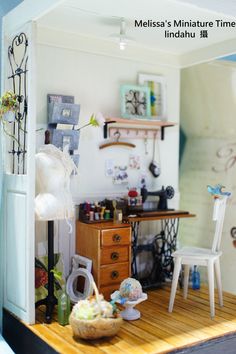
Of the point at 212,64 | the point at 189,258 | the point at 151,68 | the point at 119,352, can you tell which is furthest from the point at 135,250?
the point at 212,64

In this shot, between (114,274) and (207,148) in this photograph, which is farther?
(207,148)

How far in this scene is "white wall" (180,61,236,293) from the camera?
5102 millimetres

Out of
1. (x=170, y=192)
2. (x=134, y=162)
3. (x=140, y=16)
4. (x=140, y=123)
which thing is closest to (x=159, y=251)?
(x=170, y=192)

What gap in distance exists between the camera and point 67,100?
164 inches

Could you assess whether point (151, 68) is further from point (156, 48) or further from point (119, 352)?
point (119, 352)

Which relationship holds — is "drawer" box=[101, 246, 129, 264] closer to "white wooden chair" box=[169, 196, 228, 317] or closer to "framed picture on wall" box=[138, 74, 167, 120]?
"white wooden chair" box=[169, 196, 228, 317]

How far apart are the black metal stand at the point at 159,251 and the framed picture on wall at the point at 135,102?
1077 millimetres

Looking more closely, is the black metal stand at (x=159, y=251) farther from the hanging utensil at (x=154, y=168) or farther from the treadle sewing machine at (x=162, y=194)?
the hanging utensil at (x=154, y=168)

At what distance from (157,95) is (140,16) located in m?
1.19

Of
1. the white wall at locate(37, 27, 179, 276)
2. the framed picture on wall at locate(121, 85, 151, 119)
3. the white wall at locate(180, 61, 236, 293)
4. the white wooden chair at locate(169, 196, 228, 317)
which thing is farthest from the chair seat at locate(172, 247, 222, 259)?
the framed picture on wall at locate(121, 85, 151, 119)

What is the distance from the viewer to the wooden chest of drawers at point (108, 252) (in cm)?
390

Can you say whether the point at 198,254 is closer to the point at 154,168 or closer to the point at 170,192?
the point at 170,192

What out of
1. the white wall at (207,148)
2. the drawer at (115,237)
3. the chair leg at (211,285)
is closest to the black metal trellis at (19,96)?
the drawer at (115,237)

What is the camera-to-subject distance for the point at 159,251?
189 inches
